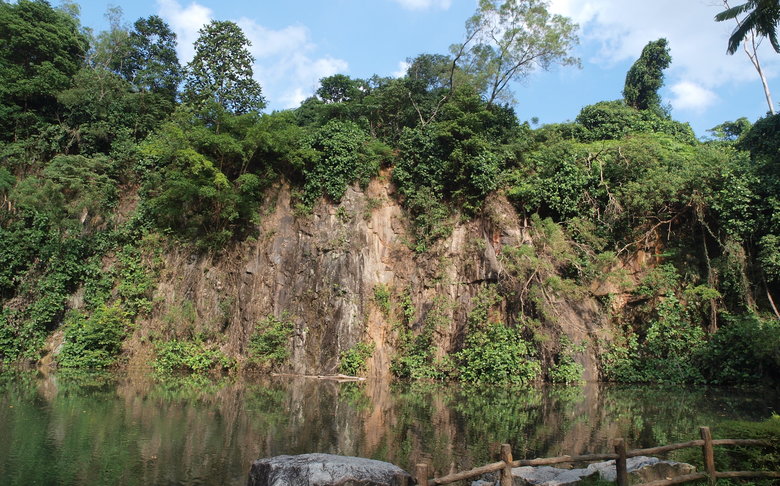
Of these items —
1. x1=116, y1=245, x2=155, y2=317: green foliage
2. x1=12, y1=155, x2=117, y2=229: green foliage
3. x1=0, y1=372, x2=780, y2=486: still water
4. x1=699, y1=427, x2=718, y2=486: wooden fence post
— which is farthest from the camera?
x1=12, y1=155, x2=117, y2=229: green foliage

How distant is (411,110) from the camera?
83.4 feet

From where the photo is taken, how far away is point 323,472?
579 centimetres

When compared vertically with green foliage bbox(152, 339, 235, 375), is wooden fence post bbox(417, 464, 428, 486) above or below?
below

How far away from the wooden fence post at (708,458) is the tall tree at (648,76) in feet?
101

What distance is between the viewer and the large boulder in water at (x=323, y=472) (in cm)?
573

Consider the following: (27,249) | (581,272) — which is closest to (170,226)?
(27,249)

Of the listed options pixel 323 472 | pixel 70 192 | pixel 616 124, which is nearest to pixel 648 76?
pixel 616 124

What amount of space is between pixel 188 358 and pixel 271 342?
3016mm

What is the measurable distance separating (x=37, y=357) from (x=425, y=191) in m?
16.3

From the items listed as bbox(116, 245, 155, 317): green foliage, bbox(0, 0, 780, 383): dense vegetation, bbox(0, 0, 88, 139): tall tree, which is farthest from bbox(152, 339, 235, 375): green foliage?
bbox(0, 0, 88, 139): tall tree

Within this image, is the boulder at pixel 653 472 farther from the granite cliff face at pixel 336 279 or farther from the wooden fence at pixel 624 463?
the granite cliff face at pixel 336 279

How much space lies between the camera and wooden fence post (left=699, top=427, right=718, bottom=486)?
20.5 feet

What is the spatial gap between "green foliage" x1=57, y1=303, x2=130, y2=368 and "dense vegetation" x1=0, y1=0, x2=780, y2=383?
0.23 ft

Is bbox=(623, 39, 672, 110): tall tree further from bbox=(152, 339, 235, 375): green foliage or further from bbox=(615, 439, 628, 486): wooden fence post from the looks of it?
bbox=(615, 439, 628, 486): wooden fence post
